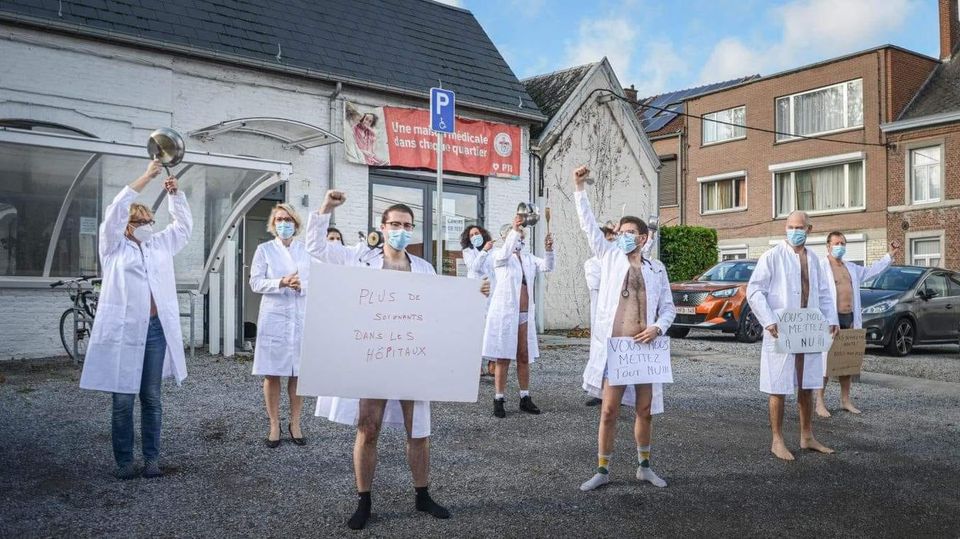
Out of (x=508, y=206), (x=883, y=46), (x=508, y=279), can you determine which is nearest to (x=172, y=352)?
(x=508, y=279)

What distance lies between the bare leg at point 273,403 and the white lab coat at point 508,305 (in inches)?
92.7

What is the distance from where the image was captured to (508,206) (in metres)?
17.2

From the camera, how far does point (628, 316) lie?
573cm

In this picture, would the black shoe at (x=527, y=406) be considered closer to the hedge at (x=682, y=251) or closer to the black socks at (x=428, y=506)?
the black socks at (x=428, y=506)

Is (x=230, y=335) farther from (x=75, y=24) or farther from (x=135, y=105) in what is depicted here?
(x=75, y=24)

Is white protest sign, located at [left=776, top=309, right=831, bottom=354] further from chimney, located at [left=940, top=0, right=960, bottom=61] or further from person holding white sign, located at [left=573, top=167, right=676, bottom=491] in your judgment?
chimney, located at [left=940, top=0, right=960, bottom=61]

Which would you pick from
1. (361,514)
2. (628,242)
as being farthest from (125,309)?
(628,242)

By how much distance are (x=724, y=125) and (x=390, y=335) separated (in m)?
33.5

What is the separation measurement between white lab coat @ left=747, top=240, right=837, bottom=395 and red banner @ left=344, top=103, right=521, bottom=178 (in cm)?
948

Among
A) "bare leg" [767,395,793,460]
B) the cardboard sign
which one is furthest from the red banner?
"bare leg" [767,395,793,460]

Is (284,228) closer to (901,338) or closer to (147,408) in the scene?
(147,408)

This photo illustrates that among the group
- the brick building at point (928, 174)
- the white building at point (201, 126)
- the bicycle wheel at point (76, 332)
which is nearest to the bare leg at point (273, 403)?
the white building at point (201, 126)

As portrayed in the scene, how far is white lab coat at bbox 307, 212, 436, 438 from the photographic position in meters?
4.72

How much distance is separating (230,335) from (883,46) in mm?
26885
